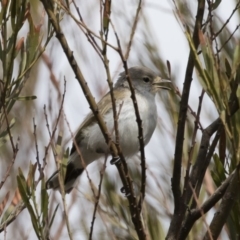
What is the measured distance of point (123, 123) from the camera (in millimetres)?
3688

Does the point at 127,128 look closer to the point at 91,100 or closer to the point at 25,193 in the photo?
the point at 91,100

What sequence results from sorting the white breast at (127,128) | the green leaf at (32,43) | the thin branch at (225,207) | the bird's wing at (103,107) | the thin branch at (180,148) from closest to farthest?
1. the thin branch at (225,207)
2. the thin branch at (180,148)
3. the green leaf at (32,43)
4. the white breast at (127,128)
5. the bird's wing at (103,107)

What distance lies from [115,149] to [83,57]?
1.10 meters

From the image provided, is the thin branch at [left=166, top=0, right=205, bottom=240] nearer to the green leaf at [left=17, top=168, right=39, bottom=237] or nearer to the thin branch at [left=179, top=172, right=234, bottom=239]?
the thin branch at [left=179, top=172, right=234, bottom=239]

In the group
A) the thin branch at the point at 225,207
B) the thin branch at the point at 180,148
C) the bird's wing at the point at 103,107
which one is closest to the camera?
the thin branch at the point at 225,207

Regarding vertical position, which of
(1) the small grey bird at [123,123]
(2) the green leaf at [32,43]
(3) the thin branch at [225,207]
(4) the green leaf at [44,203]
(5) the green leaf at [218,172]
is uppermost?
(1) the small grey bird at [123,123]

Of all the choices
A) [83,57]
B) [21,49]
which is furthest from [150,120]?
[21,49]

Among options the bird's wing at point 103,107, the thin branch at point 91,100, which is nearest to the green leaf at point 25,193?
the thin branch at point 91,100

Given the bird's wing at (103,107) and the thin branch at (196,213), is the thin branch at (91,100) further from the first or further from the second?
the bird's wing at (103,107)

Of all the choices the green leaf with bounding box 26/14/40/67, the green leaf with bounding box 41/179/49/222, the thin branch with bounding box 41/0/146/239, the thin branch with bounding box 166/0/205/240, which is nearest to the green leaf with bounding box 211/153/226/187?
the thin branch with bounding box 166/0/205/240

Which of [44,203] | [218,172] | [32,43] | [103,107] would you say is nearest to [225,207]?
[218,172]

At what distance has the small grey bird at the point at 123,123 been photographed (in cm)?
371

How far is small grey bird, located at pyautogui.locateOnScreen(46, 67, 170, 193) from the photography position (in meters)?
3.71

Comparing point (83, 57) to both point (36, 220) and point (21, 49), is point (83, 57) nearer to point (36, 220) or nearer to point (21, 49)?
point (21, 49)
